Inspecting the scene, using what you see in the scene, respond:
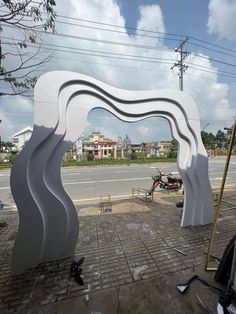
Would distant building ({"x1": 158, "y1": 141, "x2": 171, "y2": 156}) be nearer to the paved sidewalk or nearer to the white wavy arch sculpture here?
the paved sidewalk

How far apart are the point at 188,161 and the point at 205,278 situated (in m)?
2.91

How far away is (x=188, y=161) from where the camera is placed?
5.67 meters

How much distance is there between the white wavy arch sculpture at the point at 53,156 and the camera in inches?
151

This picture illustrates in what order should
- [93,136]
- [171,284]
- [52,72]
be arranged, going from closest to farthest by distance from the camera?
1. [171,284]
2. [52,72]
3. [93,136]

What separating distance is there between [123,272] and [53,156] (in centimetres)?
256

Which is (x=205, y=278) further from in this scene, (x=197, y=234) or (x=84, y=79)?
(x=84, y=79)

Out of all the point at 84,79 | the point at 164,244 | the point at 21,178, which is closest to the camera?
the point at 21,178

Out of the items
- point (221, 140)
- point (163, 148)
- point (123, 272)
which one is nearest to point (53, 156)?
point (123, 272)

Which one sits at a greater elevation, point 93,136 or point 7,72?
point 93,136

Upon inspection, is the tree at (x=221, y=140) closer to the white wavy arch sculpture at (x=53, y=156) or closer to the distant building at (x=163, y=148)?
the white wavy arch sculpture at (x=53, y=156)

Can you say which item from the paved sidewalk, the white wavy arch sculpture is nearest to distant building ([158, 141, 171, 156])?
the paved sidewalk

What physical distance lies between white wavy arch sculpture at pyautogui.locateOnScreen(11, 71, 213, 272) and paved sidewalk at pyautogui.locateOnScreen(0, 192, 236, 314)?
48 centimetres

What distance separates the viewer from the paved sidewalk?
9.95 feet

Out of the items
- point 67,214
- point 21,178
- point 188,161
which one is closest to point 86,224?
point 67,214
